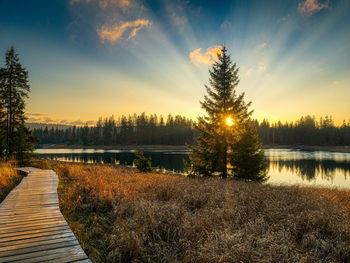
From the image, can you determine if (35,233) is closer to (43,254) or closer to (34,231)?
(34,231)

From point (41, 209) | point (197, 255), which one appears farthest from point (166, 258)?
point (41, 209)

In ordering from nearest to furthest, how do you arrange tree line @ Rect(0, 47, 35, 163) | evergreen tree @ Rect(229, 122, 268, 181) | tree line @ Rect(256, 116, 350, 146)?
evergreen tree @ Rect(229, 122, 268, 181)
tree line @ Rect(0, 47, 35, 163)
tree line @ Rect(256, 116, 350, 146)

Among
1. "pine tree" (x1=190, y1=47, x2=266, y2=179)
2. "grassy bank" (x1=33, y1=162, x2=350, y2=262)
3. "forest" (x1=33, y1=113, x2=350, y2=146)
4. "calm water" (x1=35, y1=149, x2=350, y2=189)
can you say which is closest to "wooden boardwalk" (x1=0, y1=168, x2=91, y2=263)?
"grassy bank" (x1=33, y1=162, x2=350, y2=262)

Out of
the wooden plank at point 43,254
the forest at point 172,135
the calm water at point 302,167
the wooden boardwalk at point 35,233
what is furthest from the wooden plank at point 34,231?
the forest at point 172,135

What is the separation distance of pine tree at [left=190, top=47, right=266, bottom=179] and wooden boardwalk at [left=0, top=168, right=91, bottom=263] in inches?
584

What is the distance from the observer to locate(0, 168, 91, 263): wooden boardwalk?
5262mm

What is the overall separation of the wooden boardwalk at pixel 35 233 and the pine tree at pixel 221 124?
584 inches

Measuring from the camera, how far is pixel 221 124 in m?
23.2

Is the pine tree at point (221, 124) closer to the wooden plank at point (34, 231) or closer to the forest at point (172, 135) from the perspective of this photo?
the wooden plank at point (34, 231)

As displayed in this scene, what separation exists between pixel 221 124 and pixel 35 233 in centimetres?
1873

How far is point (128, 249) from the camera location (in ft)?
19.6

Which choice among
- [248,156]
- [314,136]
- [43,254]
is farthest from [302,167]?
[314,136]

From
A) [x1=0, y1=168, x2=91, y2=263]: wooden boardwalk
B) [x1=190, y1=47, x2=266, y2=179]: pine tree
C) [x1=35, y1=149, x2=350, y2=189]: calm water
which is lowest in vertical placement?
[x1=35, y1=149, x2=350, y2=189]: calm water

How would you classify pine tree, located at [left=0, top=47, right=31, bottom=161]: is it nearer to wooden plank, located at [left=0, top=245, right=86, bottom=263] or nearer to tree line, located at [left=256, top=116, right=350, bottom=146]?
wooden plank, located at [left=0, top=245, right=86, bottom=263]
